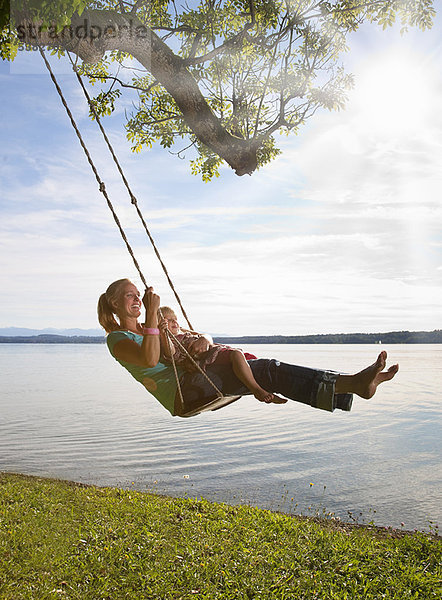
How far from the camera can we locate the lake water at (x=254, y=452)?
16875mm

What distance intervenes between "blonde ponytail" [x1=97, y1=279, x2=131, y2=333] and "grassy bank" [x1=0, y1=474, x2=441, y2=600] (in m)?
4.99

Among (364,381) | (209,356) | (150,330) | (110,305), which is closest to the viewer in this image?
(364,381)

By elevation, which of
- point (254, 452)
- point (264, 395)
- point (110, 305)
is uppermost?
point (110, 305)

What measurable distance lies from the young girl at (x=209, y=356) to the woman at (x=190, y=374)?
0.04 meters

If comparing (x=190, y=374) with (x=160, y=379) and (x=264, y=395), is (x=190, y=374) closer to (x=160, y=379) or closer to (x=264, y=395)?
(x=160, y=379)

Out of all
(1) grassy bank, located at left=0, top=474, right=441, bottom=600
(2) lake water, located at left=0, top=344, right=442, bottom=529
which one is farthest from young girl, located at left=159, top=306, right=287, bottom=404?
(2) lake water, located at left=0, top=344, right=442, bottom=529

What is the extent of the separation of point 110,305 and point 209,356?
678 millimetres

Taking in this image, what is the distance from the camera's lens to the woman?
2.85 m

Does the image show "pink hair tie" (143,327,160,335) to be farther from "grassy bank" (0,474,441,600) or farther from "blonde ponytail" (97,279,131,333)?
"grassy bank" (0,474,441,600)

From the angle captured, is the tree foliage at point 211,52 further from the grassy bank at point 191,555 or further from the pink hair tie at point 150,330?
the grassy bank at point 191,555

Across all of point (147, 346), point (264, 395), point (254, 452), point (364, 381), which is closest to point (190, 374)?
point (147, 346)

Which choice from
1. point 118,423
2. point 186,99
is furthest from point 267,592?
point 118,423

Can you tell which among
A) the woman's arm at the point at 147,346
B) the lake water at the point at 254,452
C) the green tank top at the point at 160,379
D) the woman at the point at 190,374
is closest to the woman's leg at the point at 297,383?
the woman at the point at 190,374

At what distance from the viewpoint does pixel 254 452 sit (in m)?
23.5
